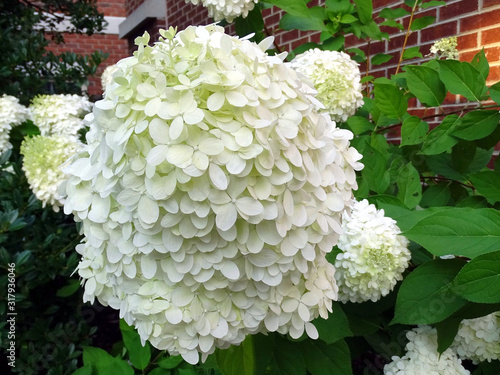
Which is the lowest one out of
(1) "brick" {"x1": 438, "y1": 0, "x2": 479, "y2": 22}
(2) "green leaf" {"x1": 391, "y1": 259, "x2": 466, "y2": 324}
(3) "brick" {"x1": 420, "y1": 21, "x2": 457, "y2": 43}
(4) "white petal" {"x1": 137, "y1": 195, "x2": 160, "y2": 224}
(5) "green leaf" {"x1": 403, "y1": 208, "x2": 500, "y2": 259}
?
(2) "green leaf" {"x1": 391, "y1": 259, "x2": 466, "y2": 324}

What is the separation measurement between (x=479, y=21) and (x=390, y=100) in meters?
1.20

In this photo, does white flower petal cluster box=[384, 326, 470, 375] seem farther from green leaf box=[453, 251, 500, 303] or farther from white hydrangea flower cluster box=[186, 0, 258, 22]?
white hydrangea flower cluster box=[186, 0, 258, 22]

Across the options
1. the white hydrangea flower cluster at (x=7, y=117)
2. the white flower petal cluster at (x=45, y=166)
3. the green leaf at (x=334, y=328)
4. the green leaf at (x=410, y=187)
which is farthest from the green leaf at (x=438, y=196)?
the white hydrangea flower cluster at (x=7, y=117)

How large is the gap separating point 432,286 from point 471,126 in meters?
0.40

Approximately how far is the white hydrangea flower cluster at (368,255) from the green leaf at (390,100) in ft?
1.17

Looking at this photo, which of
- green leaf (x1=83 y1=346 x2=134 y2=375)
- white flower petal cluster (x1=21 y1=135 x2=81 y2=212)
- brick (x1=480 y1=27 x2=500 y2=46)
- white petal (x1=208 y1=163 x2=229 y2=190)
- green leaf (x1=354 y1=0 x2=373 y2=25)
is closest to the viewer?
white petal (x1=208 y1=163 x2=229 y2=190)

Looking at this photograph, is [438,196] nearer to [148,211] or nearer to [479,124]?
[479,124]

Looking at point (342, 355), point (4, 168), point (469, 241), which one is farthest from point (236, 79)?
point (4, 168)

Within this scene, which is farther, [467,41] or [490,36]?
[467,41]

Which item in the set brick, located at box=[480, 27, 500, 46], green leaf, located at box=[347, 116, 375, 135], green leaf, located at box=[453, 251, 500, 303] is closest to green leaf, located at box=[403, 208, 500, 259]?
green leaf, located at box=[453, 251, 500, 303]

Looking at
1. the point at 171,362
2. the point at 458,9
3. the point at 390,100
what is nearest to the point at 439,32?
the point at 458,9

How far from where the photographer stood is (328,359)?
2.82ft

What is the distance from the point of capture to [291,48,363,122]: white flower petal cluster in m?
1.10

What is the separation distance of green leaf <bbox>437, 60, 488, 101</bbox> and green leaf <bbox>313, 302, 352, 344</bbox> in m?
0.58
